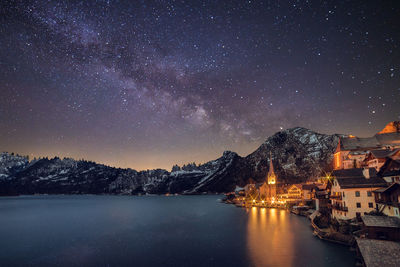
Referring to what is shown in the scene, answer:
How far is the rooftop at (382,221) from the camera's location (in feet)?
100

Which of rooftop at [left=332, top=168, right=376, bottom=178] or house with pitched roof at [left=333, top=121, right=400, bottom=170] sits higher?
house with pitched roof at [left=333, top=121, right=400, bottom=170]

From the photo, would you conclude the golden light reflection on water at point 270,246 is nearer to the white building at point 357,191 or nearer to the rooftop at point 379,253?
the rooftop at point 379,253

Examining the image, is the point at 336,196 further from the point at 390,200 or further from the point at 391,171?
the point at 390,200

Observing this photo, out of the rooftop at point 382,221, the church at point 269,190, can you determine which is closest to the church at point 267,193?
the church at point 269,190

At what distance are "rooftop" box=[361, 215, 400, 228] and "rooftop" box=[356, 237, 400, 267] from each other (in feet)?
20.7

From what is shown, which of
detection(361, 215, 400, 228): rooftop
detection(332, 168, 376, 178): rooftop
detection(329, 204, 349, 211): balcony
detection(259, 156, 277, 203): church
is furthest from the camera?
detection(259, 156, 277, 203): church

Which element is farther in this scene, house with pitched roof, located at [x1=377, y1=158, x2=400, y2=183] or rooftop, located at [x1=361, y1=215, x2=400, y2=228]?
house with pitched roof, located at [x1=377, y1=158, x2=400, y2=183]

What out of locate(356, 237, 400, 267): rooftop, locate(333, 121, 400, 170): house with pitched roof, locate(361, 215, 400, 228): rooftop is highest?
locate(333, 121, 400, 170): house with pitched roof

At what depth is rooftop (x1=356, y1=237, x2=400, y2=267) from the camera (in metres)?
23.0

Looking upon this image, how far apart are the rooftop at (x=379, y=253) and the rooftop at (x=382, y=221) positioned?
20.7 ft

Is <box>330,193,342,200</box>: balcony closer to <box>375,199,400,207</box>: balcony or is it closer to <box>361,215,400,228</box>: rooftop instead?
<box>375,199,400,207</box>: balcony

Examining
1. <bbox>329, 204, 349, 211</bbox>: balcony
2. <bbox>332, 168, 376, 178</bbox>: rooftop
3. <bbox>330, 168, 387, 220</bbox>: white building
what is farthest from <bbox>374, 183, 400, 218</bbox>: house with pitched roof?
<bbox>332, 168, 376, 178</bbox>: rooftop

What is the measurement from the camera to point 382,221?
31766mm

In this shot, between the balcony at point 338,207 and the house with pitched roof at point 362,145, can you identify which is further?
the house with pitched roof at point 362,145
